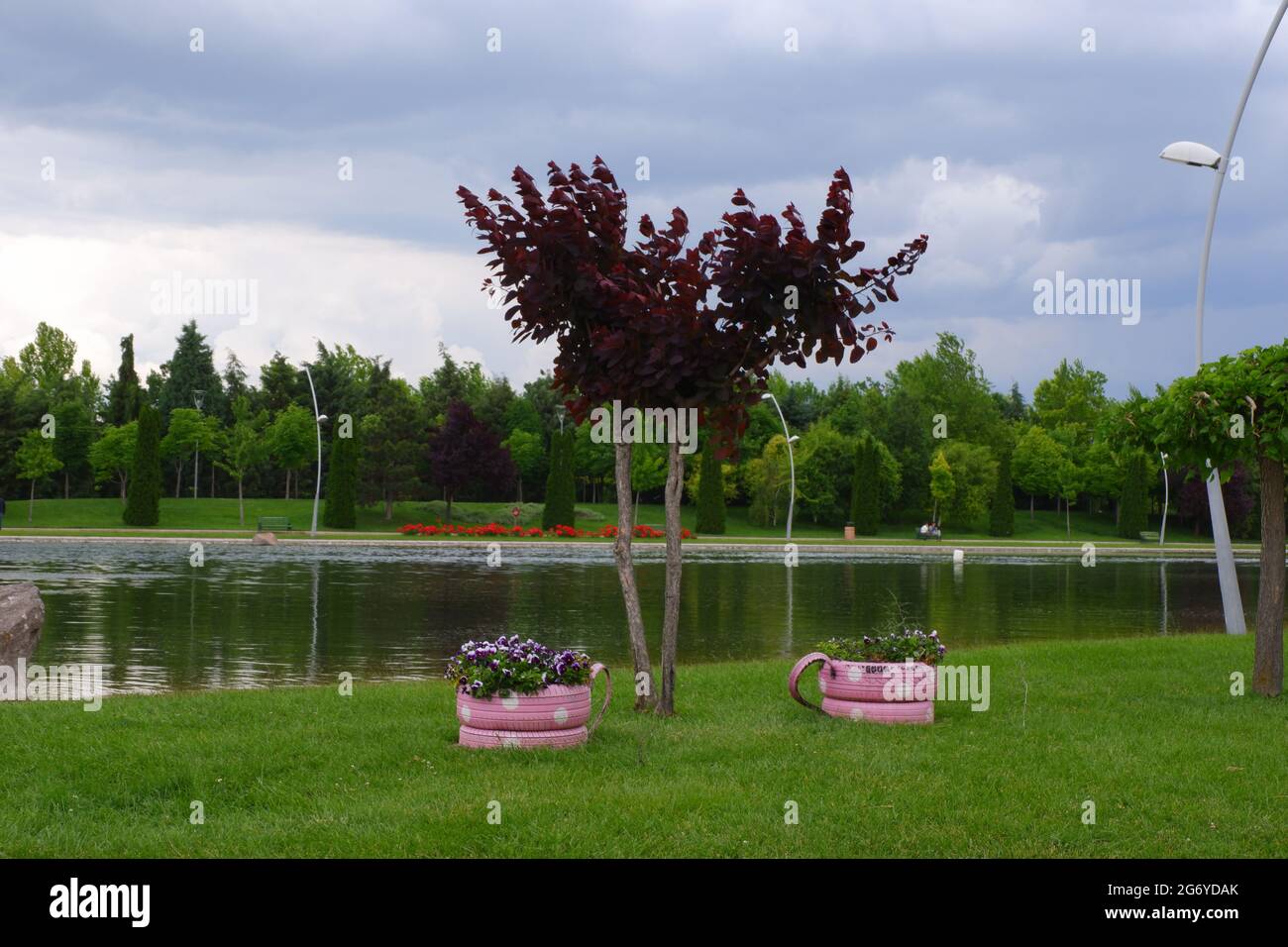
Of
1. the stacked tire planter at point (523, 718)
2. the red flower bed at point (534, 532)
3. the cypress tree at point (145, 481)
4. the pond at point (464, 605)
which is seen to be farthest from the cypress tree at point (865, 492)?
the stacked tire planter at point (523, 718)

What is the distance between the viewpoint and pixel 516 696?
780 cm

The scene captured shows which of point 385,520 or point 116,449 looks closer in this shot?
point 116,449

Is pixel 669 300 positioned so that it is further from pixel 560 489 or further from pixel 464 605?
pixel 560 489

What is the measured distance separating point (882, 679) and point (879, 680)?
0.02 metres

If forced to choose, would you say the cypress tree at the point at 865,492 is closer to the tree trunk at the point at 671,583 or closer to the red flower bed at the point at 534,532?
the red flower bed at the point at 534,532

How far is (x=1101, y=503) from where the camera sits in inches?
3179

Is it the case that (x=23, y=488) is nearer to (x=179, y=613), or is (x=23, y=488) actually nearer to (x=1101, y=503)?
(x=179, y=613)

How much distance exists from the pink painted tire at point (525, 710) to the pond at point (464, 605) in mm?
5475

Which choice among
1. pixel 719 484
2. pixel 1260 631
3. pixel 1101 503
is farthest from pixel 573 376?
pixel 1101 503

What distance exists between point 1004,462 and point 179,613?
5626cm

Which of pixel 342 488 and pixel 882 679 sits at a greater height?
pixel 342 488

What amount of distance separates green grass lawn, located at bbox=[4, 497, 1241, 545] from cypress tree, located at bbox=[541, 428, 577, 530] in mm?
2710

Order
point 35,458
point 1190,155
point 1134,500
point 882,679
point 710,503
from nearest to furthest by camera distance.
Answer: point 882,679 < point 1190,155 < point 35,458 < point 710,503 < point 1134,500

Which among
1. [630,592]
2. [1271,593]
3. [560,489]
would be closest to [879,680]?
[630,592]
